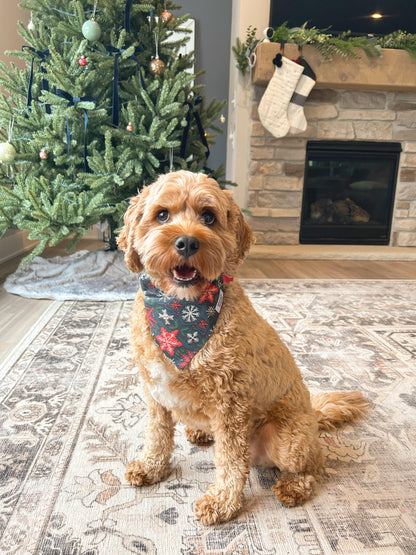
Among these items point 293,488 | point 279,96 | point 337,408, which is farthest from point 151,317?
point 279,96

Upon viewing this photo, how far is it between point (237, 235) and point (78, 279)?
2.04m

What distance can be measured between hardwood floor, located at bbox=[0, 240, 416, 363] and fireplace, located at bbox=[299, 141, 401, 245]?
0.46 metres

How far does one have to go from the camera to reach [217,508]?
102cm

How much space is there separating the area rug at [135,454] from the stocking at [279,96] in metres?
2.43

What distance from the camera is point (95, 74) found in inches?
99.0

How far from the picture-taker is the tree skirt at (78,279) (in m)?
2.67

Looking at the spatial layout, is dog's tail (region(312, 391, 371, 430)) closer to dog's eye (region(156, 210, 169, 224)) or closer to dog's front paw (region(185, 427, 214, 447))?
dog's front paw (region(185, 427, 214, 447))

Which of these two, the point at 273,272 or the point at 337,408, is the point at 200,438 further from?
the point at 273,272

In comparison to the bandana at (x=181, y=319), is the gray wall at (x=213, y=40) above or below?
above

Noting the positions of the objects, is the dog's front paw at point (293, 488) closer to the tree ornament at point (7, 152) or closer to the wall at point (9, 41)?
the tree ornament at point (7, 152)

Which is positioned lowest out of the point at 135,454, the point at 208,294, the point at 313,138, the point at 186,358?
the point at 135,454

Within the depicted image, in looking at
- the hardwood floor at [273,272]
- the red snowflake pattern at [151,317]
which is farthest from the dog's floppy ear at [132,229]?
the hardwood floor at [273,272]

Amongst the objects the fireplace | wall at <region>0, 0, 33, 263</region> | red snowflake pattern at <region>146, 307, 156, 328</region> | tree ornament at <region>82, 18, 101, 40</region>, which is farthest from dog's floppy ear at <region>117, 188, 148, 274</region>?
the fireplace

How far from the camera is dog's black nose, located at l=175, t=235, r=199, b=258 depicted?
89 centimetres
